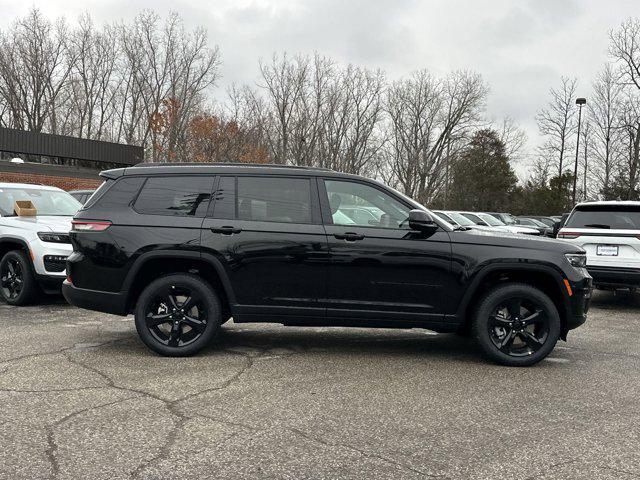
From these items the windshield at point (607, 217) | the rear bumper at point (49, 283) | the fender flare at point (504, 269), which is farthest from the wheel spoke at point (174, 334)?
the windshield at point (607, 217)

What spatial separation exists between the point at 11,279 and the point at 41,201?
5.15 feet

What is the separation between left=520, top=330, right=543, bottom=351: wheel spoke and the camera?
5.43m

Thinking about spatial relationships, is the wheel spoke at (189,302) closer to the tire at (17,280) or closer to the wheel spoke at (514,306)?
the wheel spoke at (514,306)

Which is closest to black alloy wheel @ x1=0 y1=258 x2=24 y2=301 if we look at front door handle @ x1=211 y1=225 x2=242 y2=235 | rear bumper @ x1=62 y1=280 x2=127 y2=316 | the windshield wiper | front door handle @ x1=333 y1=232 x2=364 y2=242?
rear bumper @ x1=62 y1=280 x2=127 y2=316

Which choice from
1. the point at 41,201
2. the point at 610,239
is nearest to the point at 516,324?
the point at 610,239

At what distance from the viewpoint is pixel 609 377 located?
17.0ft

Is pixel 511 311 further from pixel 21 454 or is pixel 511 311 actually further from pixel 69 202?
pixel 69 202

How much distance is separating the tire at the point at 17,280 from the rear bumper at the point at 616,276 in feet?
27.6

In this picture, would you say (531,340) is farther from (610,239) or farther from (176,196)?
(610,239)

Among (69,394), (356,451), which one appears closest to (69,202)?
(69,394)

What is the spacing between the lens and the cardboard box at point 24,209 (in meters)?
8.48

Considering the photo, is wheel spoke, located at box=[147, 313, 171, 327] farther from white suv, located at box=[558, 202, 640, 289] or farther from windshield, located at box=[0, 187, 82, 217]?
white suv, located at box=[558, 202, 640, 289]

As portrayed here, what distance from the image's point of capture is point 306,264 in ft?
17.6

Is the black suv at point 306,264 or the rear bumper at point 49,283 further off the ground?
the black suv at point 306,264
